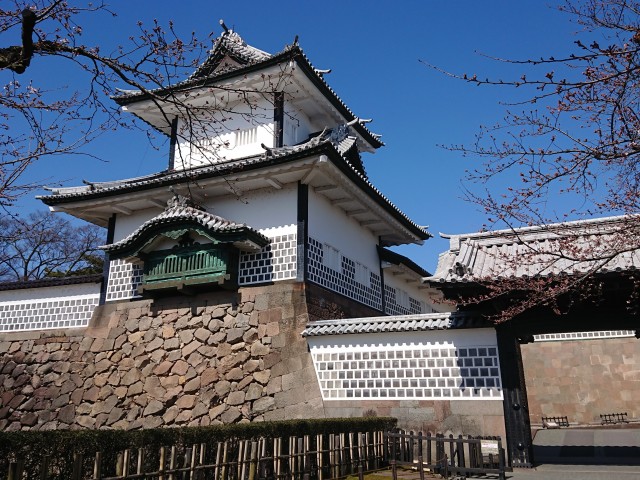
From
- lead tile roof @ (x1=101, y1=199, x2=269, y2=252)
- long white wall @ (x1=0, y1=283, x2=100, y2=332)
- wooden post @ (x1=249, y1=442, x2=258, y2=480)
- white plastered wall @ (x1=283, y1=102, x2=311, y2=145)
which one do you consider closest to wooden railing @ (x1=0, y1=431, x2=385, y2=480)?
wooden post @ (x1=249, y1=442, x2=258, y2=480)

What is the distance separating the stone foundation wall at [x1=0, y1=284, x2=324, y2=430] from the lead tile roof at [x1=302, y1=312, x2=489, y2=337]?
2.01ft

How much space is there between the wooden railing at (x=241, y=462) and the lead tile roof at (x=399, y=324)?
261cm

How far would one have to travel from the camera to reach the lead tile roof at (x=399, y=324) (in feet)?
35.7

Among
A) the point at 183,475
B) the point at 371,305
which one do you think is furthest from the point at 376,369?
the point at 183,475

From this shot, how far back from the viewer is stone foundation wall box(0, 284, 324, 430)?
1222 centimetres

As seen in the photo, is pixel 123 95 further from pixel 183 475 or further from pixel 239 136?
pixel 183 475

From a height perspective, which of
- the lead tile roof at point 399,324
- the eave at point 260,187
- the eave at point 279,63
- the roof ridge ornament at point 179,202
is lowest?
the lead tile roof at point 399,324

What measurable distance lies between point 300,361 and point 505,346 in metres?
4.54

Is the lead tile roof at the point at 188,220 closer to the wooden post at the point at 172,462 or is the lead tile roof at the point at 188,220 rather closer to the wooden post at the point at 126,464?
the wooden post at the point at 172,462

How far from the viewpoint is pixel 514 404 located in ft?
33.2

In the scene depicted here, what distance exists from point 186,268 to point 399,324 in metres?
5.69

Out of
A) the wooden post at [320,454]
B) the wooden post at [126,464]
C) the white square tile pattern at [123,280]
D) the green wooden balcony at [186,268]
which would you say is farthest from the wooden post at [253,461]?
the white square tile pattern at [123,280]

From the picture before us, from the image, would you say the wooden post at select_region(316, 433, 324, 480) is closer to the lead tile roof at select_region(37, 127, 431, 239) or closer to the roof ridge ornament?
the lead tile roof at select_region(37, 127, 431, 239)

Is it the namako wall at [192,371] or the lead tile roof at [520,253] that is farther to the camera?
the namako wall at [192,371]
